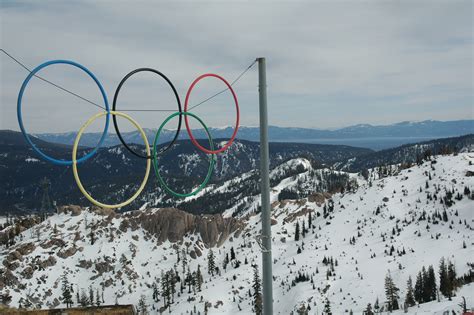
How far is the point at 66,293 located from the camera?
120 metres

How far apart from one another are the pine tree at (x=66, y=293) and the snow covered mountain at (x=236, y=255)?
3.33ft

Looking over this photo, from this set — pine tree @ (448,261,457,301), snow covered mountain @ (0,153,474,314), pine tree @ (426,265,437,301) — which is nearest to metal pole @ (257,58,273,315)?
snow covered mountain @ (0,153,474,314)

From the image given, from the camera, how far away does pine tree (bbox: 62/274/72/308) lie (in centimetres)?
11794

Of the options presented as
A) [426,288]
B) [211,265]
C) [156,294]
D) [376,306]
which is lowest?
[156,294]

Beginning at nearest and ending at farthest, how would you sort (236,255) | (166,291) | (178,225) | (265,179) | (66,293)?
(265,179)
(66,293)
(166,291)
(236,255)
(178,225)

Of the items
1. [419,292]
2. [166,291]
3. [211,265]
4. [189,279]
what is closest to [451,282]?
[419,292]

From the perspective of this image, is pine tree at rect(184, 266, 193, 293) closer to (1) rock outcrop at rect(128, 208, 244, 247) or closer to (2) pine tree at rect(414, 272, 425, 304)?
(1) rock outcrop at rect(128, 208, 244, 247)

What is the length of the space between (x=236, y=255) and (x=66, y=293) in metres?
73.1

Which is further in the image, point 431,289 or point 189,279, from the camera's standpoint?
point 189,279

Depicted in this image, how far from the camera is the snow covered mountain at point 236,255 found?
125m

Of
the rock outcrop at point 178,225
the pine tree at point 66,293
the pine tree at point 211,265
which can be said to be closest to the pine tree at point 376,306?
the pine tree at point 211,265

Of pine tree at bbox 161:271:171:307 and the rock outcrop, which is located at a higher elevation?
the rock outcrop

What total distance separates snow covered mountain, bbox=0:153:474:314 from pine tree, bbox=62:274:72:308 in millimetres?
1015

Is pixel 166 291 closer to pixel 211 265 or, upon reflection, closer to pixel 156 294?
pixel 156 294
